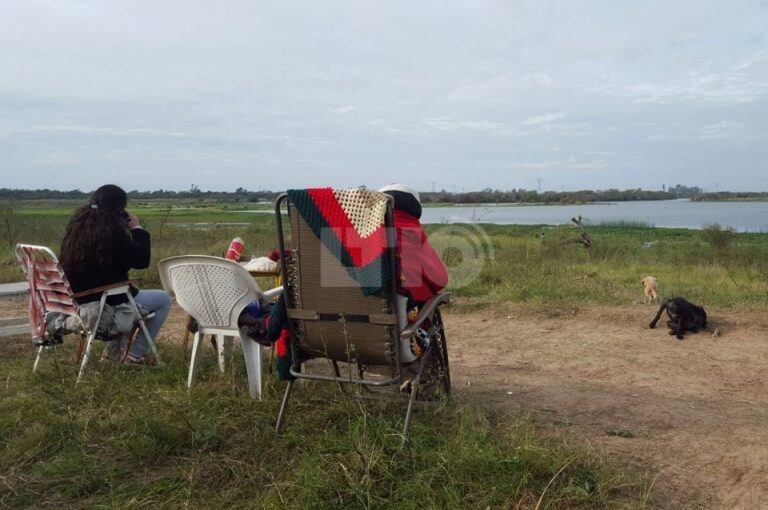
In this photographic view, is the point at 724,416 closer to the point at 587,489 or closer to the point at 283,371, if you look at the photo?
the point at 587,489

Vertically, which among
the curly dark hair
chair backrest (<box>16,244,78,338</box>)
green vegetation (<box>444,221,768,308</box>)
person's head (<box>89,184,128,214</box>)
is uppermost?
person's head (<box>89,184,128,214</box>)

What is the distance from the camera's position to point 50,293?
400 cm

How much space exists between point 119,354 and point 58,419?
1.29 metres

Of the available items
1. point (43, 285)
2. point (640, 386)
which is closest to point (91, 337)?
point (43, 285)

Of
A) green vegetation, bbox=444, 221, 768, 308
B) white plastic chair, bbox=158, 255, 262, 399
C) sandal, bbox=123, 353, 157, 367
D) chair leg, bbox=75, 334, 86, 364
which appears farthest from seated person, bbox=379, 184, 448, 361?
green vegetation, bbox=444, 221, 768, 308

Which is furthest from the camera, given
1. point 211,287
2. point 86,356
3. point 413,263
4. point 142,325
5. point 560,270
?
point 560,270

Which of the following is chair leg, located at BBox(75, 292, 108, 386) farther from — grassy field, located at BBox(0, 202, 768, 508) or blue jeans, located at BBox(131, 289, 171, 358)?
blue jeans, located at BBox(131, 289, 171, 358)

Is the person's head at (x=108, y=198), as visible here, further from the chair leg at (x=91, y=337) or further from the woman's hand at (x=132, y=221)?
the chair leg at (x=91, y=337)

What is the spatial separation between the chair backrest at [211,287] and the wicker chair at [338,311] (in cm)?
71

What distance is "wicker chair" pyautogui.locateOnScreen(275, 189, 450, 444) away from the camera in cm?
270

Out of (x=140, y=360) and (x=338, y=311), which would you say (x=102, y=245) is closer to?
(x=140, y=360)

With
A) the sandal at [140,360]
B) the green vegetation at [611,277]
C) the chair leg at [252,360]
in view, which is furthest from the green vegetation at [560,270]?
the chair leg at [252,360]

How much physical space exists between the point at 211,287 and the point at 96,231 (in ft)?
3.32

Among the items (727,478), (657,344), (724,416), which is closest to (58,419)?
(727,478)
